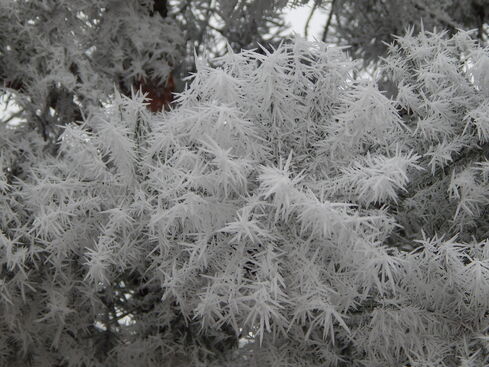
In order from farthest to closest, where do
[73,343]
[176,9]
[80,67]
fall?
[176,9] → [80,67] → [73,343]

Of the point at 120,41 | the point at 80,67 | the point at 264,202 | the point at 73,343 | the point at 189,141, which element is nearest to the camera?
the point at 264,202

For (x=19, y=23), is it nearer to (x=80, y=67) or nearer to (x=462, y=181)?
(x=80, y=67)

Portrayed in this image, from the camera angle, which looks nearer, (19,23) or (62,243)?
(62,243)

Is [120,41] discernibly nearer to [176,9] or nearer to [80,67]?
[80,67]

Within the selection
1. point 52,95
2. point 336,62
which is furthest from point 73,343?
point 336,62

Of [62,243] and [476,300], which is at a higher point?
[476,300]

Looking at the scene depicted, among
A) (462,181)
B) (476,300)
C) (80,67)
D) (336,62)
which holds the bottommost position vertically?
(80,67)

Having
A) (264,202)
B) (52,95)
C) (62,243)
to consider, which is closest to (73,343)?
(62,243)

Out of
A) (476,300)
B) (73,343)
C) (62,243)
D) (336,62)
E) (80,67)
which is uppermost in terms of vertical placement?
(336,62)

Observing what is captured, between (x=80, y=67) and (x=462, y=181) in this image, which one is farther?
(x=80, y=67)
